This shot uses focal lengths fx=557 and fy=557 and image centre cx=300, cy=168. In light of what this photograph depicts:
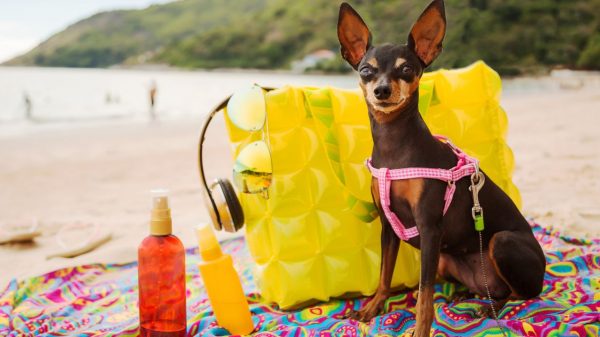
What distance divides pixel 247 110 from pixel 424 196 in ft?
3.22

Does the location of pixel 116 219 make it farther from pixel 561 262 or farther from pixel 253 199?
pixel 561 262

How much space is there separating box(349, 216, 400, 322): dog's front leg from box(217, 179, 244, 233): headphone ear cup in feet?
2.42

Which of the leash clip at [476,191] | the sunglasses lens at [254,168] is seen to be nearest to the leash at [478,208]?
the leash clip at [476,191]

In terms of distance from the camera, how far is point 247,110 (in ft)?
9.07

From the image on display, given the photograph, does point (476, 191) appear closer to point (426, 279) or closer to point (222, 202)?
point (426, 279)

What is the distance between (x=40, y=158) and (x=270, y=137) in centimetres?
942

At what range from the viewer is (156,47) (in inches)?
4788

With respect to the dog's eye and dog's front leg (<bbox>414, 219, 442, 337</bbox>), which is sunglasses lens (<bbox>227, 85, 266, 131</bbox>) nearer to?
the dog's eye

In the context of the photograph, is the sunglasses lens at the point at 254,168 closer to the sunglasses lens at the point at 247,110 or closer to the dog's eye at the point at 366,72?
the sunglasses lens at the point at 247,110

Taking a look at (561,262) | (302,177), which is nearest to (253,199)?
(302,177)

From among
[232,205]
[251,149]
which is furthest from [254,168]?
[232,205]

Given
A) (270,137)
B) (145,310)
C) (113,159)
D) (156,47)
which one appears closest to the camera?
(145,310)

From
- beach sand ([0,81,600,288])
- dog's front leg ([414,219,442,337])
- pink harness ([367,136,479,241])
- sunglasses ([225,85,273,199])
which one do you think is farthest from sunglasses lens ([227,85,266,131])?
beach sand ([0,81,600,288])

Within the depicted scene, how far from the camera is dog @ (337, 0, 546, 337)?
231cm
